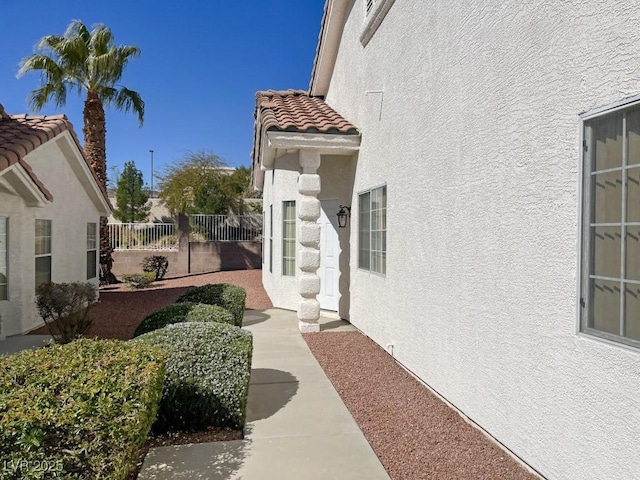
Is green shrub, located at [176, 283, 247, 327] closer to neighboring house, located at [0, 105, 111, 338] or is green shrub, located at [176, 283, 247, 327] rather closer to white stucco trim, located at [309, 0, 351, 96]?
neighboring house, located at [0, 105, 111, 338]

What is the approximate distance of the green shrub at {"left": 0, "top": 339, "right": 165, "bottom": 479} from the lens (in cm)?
274

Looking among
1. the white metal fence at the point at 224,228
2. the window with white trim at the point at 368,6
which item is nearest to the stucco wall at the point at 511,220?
the window with white trim at the point at 368,6

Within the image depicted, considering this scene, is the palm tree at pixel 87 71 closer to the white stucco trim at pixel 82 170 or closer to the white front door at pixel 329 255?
the white stucco trim at pixel 82 170

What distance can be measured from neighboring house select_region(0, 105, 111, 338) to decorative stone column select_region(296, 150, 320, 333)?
4.86 metres

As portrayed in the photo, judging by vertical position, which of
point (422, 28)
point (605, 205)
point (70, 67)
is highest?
point (70, 67)

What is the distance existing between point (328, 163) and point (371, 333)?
408 cm

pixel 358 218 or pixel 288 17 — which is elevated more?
pixel 288 17

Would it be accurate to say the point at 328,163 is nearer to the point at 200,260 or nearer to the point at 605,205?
the point at 605,205

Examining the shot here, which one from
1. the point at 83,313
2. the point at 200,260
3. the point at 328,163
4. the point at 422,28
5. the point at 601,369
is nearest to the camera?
the point at 601,369

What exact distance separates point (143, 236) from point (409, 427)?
18.5 meters

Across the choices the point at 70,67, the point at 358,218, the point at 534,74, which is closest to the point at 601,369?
the point at 534,74

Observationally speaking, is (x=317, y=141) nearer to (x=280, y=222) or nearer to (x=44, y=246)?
(x=280, y=222)

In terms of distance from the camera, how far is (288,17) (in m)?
16.2

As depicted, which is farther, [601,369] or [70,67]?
[70,67]
